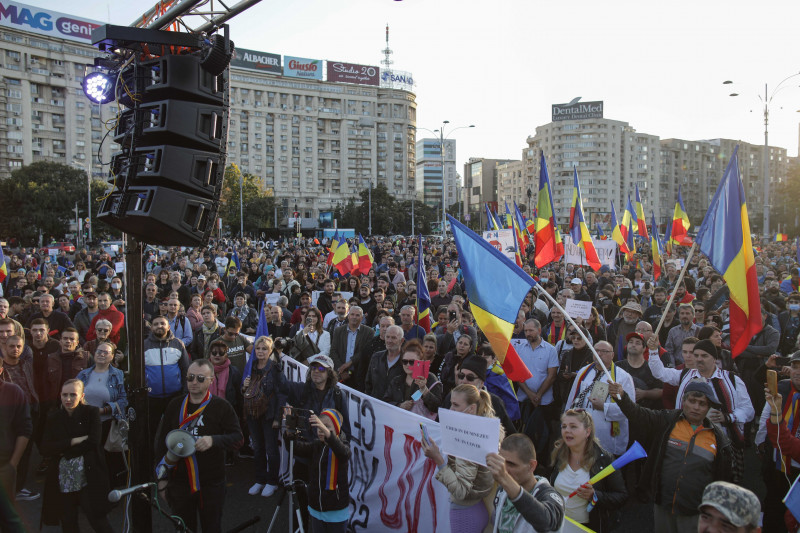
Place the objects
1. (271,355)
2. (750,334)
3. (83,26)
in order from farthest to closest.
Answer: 1. (83,26)
2. (271,355)
3. (750,334)

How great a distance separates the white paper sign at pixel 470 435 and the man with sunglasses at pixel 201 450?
6.67ft

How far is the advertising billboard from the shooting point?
123188 mm

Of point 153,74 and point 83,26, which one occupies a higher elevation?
point 83,26

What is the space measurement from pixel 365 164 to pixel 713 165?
94.8m

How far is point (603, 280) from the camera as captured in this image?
13789 mm

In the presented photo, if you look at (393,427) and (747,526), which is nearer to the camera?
(747,526)

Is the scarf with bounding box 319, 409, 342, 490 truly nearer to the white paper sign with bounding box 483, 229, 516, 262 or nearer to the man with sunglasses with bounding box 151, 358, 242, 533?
the man with sunglasses with bounding box 151, 358, 242, 533

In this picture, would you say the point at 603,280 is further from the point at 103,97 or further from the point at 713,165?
the point at 713,165

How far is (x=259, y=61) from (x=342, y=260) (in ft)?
348

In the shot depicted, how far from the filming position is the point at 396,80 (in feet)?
409

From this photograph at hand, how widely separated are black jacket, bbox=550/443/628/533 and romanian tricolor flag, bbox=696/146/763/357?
8.23 feet

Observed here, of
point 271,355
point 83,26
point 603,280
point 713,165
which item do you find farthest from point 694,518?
point 713,165

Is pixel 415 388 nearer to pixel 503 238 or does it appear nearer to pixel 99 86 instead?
pixel 99 86

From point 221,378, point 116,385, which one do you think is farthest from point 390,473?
Answer: point 116,385
